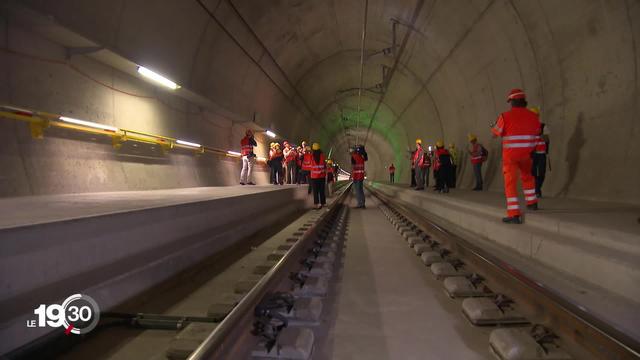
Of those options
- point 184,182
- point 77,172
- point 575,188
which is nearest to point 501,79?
point 575,188

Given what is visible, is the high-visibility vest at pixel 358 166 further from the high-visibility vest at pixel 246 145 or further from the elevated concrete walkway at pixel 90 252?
the elevated concrete walkway at pixel 90 252

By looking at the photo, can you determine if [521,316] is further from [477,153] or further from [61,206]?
[477,153]

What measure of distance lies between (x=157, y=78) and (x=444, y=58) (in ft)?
31.0

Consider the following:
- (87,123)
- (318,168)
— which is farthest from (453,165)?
(87,123)

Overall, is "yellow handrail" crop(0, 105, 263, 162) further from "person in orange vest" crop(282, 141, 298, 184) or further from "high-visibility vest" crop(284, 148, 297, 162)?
"high-visibility vest" crop(284, 148, 297, 162)

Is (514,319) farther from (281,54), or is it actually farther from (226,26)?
(281,54)

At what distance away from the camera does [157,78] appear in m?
8.36

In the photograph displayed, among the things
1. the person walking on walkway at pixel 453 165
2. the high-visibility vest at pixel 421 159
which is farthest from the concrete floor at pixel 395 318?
the person walking on walkway at pixel 453 165

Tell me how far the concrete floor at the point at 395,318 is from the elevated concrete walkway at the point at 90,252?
1938 millimetres

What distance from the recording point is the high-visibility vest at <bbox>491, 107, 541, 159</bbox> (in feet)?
16.8

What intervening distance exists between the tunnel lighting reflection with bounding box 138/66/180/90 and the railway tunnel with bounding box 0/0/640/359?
0.08m

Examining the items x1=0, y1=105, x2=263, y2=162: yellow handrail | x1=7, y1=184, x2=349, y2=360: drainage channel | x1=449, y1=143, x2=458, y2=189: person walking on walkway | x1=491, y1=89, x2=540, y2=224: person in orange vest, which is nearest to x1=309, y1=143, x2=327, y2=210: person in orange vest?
x1=0, y1=105, x2=263, y2=162: yellow handrail

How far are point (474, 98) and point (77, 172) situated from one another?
38.5 feet

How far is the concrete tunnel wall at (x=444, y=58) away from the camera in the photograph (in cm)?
661
